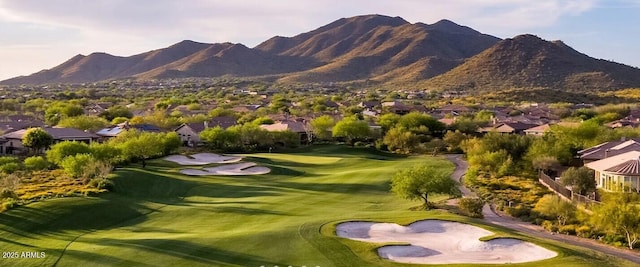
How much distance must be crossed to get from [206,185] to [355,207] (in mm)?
14956

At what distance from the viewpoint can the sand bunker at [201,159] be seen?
67.7 m

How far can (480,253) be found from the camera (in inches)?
1147

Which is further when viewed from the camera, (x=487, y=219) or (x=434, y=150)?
(x=434, y=150)

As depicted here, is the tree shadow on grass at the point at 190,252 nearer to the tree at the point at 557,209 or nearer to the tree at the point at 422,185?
the tree at the point at 422,185

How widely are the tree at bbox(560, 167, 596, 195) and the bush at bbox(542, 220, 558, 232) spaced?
34.0 feet

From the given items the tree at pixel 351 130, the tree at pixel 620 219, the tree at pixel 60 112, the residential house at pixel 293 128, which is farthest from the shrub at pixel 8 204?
the tree at pixel 60 112

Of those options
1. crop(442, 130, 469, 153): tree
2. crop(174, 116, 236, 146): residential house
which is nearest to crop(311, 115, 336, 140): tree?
crop(174, 116, 236, 146): residential house

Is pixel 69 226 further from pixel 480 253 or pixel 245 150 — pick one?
pixel 245 150

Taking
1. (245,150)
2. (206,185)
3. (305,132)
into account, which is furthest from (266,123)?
(206,185)

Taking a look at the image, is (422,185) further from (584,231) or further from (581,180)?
(581,180)

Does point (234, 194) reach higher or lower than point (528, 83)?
lower

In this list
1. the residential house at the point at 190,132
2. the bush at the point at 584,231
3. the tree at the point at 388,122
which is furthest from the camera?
the tree at the point at 388,122

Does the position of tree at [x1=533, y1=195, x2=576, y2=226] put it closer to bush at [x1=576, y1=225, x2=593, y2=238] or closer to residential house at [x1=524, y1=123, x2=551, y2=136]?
bush at [x1=576, y1=225, x2=593, y2=238]

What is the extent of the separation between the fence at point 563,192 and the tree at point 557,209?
149 centimetres
